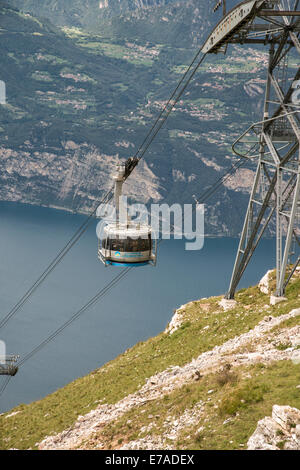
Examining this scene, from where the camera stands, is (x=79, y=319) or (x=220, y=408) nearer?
(x=220, y=408)

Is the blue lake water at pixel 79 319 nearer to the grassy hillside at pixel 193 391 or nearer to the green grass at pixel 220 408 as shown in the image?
the grassy hillside at pixel 193 391

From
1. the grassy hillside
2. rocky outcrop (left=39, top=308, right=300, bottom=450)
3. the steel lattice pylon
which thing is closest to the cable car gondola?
the grassy hillside

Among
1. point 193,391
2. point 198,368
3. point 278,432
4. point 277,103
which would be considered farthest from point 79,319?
point 278,432

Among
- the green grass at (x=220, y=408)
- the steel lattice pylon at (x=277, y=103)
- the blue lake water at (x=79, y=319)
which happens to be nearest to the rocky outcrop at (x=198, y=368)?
the green grass at (x=220, y=408)

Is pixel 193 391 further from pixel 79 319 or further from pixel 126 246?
pixel 79 319

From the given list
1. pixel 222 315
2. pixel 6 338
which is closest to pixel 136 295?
pixel 6 338

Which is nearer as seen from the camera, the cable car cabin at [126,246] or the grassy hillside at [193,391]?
the grassy hillside at [193,391]
